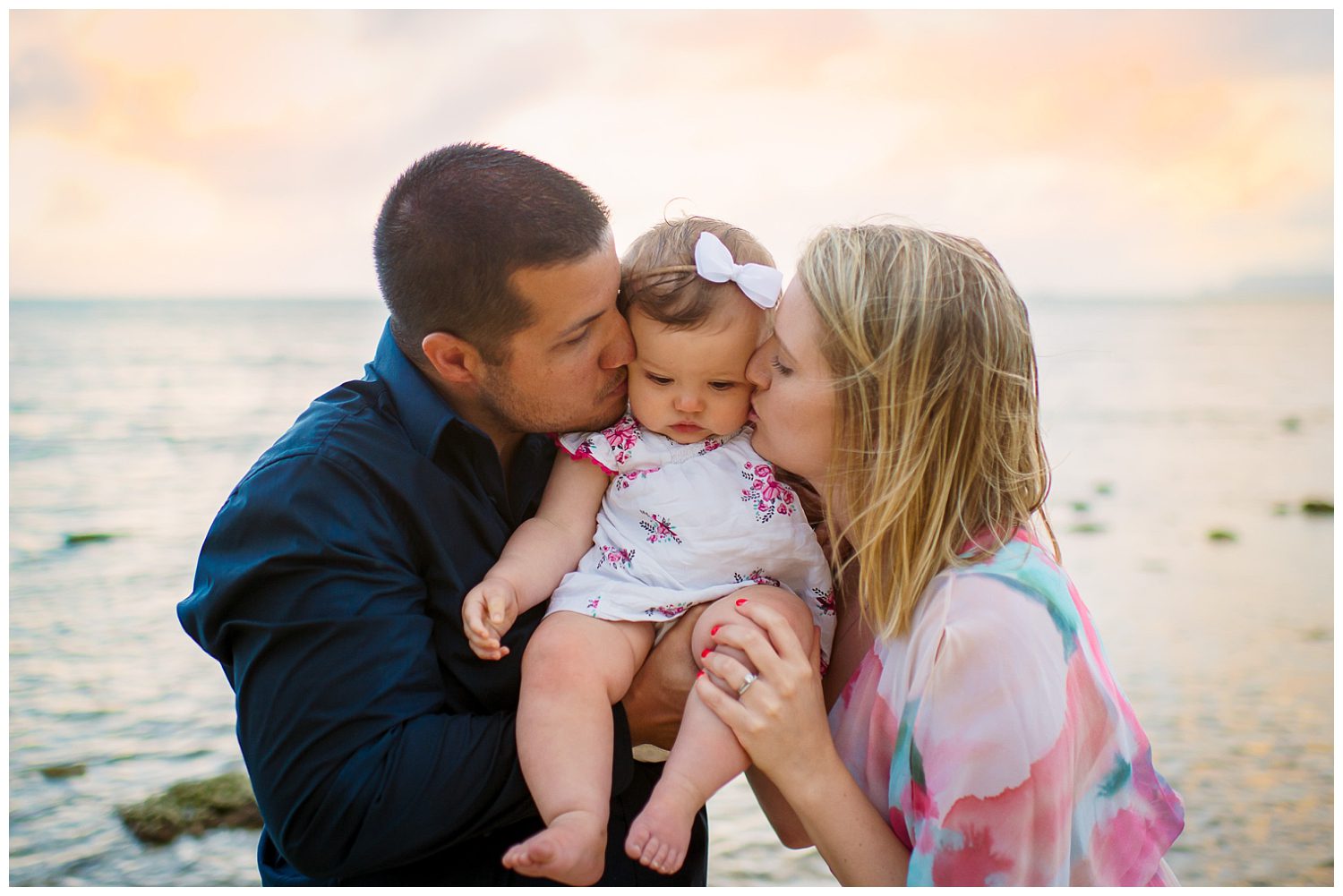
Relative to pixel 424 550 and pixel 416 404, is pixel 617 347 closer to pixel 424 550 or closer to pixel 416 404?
pixel 416 404

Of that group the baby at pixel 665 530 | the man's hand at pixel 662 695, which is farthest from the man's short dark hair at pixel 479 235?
the man's hand at pixel 662 695

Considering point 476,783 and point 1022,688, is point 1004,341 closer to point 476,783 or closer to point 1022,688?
point 1022,688

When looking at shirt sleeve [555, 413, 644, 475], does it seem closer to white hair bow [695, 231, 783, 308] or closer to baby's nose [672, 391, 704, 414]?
baby's nose [672, 391, 704, 414]

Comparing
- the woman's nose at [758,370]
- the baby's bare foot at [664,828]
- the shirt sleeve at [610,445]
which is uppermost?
the woman's nose at [758,370]

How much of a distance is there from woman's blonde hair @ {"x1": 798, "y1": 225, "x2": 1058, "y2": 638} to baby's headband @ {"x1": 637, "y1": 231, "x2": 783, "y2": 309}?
281mm

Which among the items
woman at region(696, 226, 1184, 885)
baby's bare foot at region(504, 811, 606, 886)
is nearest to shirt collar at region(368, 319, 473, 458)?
woman at region(696, 226, 1184, 885)

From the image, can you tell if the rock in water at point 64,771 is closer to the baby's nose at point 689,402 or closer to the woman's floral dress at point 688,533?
the woman's floral dress at point 688,533

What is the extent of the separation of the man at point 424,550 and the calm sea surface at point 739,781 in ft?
5.08

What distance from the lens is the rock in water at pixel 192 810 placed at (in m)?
5.46

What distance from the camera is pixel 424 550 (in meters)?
2.30

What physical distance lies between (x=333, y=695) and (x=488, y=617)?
37cm

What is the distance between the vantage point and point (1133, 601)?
8961mm

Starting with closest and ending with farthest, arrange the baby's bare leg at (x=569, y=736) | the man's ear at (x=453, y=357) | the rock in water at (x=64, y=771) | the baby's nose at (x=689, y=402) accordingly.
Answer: the baby's bare leg at (x=569, y=736) < the baby's nose at (x=689, y=402) < the man's ear at (x=453, y=357) < the rock in water at (x=64, y=771)

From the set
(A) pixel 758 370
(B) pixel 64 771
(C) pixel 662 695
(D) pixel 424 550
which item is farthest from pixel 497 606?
(B) pixel 64 771
